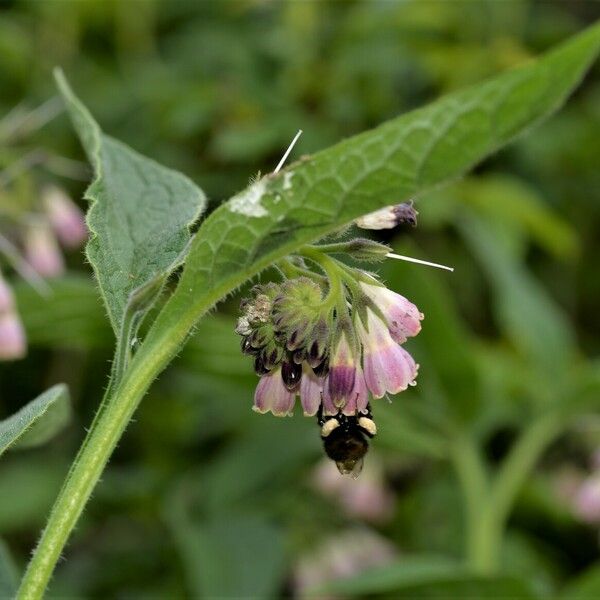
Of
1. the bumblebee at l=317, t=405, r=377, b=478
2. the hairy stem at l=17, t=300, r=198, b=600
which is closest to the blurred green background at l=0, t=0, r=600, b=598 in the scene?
the bumblebee at l=317, t=405, r=377, b=478

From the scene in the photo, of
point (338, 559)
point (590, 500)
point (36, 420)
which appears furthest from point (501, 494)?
point (36, 420)

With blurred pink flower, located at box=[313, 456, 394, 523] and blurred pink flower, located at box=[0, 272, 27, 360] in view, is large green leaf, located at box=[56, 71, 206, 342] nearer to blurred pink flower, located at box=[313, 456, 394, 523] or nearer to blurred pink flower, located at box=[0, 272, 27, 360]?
blurred pink flower, located at box=[0, 272, 27, 360]

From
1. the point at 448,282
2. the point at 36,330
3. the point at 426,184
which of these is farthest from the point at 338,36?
the point at 426,184

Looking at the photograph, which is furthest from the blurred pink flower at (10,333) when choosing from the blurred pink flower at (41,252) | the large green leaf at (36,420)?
the large green leaf at (36,420)

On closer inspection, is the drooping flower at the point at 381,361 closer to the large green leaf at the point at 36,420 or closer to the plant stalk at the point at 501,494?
the large green leaf at the point at 36,420

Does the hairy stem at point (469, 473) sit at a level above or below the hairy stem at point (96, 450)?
above

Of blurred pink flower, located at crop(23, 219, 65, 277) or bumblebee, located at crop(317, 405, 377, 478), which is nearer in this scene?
bumblebee, located at crop(317, 405, 377, 478)
